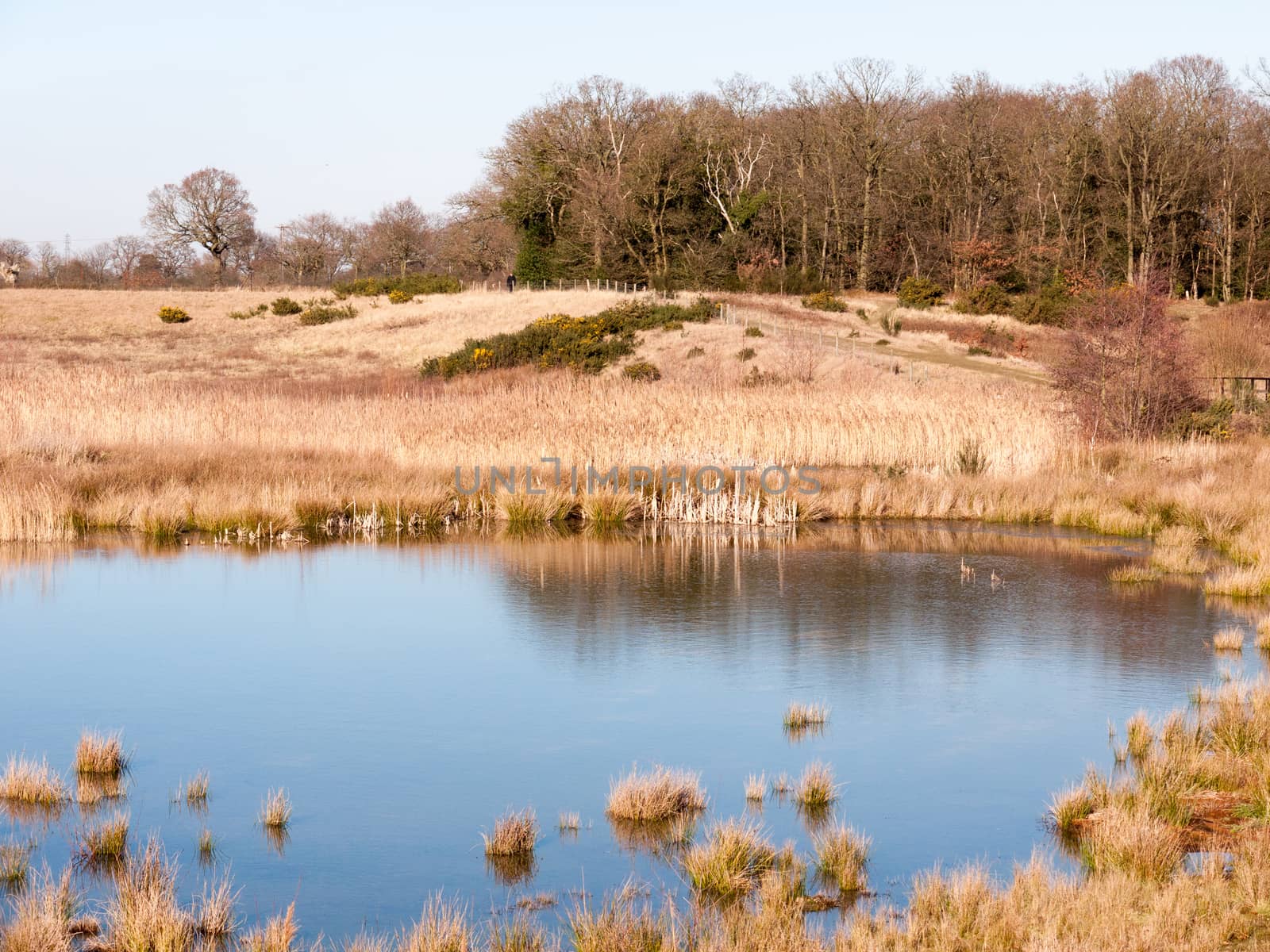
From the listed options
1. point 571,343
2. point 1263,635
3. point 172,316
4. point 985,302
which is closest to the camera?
point 1263,635

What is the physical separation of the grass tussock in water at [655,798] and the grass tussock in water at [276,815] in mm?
1572

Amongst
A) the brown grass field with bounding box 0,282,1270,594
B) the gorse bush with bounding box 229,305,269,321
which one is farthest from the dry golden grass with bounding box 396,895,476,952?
the gorse bush with bounding box 229,305,269,321

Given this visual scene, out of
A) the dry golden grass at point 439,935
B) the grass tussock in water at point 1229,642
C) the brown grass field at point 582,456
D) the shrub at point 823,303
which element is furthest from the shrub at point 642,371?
the dry golden grass at point 439,935

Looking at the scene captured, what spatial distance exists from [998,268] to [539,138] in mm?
21856

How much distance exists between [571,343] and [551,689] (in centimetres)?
3065

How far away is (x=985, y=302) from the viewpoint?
174 ft

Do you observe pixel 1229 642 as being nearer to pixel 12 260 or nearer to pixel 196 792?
pixel 196 792

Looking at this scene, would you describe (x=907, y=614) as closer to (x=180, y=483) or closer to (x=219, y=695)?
(x=219, y=695)

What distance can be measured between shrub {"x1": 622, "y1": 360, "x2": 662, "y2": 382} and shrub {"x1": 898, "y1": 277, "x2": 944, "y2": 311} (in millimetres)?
21932

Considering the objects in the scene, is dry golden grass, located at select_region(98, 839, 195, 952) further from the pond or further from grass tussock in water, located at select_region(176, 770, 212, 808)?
grass tussock in water, located at select_region(176, 770, 212, 808)

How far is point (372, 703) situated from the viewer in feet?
28.5

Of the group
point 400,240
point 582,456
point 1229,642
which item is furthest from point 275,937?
point 400,240

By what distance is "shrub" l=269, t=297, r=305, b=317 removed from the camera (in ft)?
191

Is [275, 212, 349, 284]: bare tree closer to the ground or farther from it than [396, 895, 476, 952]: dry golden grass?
farther from it
